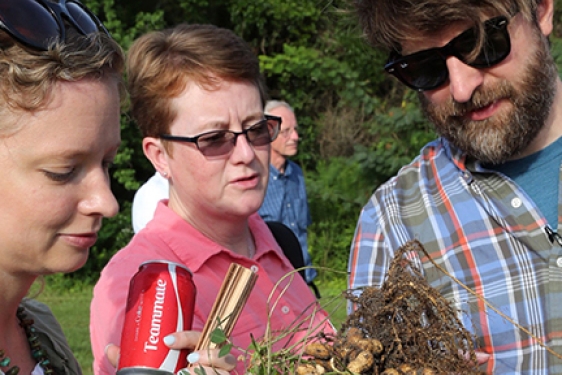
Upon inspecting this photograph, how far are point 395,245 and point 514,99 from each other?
0.63m

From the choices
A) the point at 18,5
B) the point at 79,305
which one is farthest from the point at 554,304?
the point at 79,305

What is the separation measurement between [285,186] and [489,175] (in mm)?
4362

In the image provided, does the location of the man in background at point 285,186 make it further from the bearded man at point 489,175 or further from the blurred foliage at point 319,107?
the blurred foliage at point 319,107

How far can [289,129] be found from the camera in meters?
6.72

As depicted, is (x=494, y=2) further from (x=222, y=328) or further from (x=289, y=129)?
(x=289, y=129)

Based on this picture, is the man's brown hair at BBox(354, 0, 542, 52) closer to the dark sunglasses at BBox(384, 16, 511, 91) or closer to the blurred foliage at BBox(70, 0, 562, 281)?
the dark sunglasses at BBox(384, 16, 511, 91)

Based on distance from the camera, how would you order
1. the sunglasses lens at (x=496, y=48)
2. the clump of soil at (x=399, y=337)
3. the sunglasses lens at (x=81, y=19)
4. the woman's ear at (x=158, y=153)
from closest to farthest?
the clump of soil at (x=399, y=337) → the sunglasses lens at (x=81, y=19) → the sunglasses lens at (x=496, y=48) → the woman's ear at (x=158, y=153)

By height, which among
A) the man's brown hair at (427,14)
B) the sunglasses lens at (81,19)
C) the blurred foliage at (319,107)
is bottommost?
the blurred foliage at (319,107)

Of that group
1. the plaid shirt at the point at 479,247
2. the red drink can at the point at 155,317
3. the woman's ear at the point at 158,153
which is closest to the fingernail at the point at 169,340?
the red drink can at the point at 155,317

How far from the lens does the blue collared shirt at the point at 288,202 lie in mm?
6402

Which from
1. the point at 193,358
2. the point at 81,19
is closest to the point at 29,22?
the point at 81,19

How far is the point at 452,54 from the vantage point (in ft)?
7.54

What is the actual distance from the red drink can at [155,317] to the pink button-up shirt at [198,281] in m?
0.42

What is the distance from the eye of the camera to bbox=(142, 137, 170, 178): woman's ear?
99.5 inches
